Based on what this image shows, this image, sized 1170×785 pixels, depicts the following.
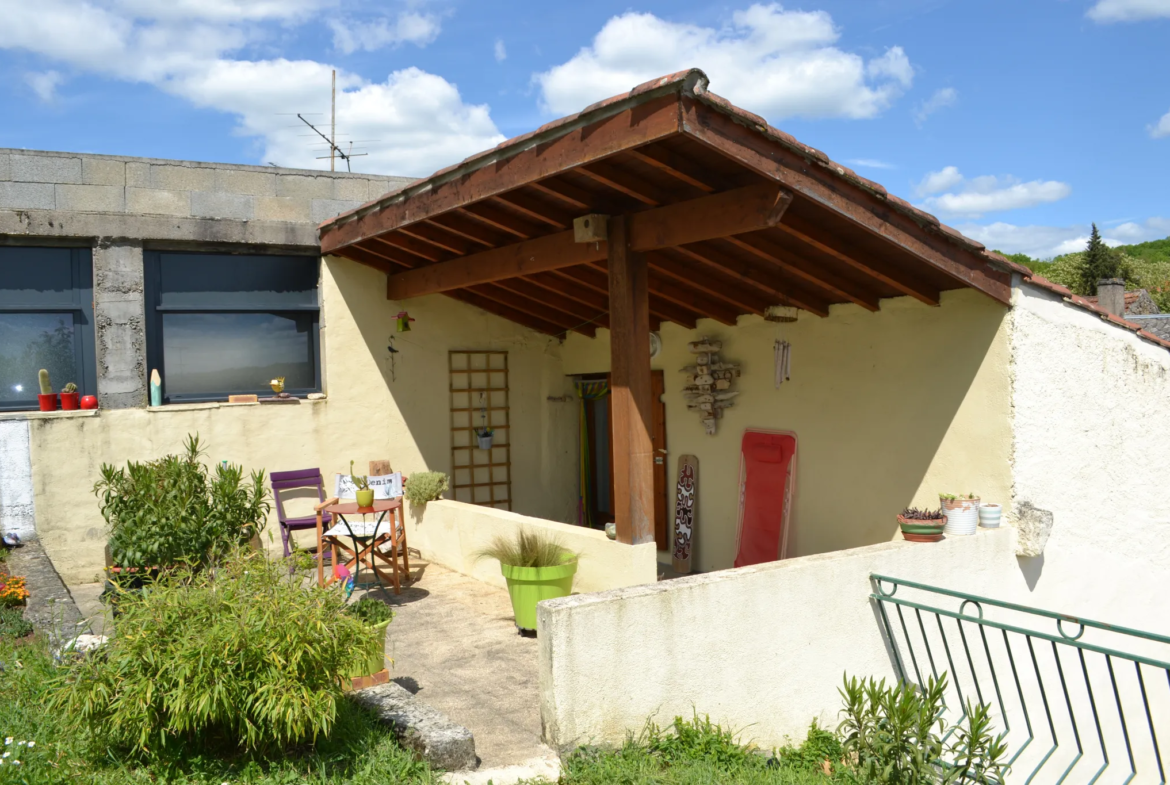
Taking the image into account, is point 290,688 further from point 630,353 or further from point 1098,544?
point 1098,544

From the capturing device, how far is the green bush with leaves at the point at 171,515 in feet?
18.4

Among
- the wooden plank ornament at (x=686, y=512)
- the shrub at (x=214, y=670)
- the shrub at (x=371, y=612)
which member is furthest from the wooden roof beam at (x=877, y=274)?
the shrub at (x=214, y=670)

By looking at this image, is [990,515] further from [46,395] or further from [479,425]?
[46,395]

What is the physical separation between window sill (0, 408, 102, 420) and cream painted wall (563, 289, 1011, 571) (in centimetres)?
509

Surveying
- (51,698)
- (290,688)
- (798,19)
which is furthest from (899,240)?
(798,19)

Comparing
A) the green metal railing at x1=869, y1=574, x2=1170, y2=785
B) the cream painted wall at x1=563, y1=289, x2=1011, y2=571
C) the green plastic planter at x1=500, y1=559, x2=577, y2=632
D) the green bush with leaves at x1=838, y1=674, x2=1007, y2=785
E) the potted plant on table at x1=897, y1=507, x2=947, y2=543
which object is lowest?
the green metal railing at x1=869, y1=574, x2=1170, y2=785

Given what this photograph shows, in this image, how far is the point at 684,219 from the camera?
15.8 feet

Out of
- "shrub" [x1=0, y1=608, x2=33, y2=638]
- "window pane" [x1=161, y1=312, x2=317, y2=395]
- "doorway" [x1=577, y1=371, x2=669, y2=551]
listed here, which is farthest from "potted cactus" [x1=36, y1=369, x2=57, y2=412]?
"doorway" [x1=577, y1=371, x2=669, y2=551]

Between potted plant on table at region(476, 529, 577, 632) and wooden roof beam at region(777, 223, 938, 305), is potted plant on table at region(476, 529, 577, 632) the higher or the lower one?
the lower one

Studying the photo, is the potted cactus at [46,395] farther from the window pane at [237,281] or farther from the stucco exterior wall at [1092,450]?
the stucco exterior wall at [1092,450]

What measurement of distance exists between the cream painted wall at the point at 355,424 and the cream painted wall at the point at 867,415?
A: 2.14m

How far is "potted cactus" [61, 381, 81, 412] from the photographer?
6820 millimetres

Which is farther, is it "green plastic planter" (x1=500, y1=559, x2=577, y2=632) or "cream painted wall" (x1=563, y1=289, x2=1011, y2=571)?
"cream painted wall" (x1=563, y1=289, x2=1011, y2=571)

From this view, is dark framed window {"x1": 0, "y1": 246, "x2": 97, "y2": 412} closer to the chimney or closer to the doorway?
the doorway
